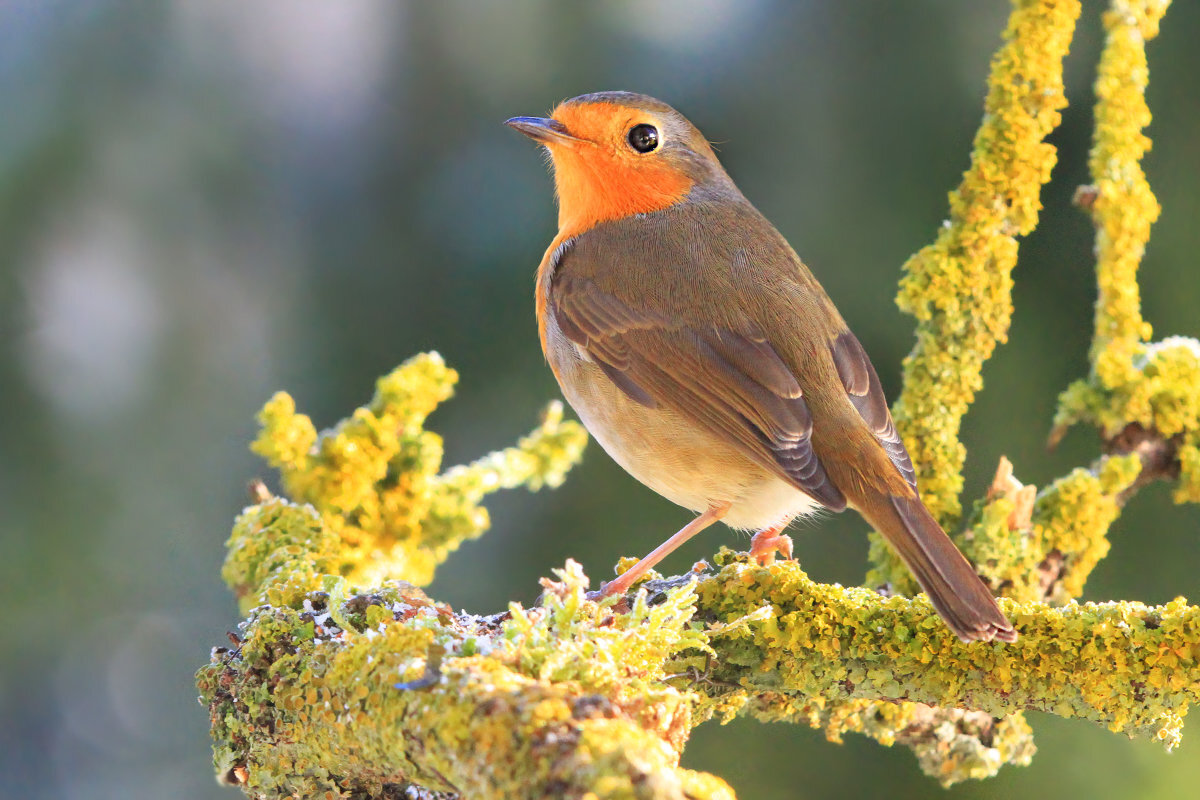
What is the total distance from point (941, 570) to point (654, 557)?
67cm

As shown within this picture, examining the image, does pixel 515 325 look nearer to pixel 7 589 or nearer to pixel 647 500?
pixel 647 500

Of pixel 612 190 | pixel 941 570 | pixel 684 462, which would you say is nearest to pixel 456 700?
pixel 941 570

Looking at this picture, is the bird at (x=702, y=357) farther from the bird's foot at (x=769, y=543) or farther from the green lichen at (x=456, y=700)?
the green lichen at (x=456, y=700)

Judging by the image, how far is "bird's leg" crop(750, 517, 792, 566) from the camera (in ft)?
10.3

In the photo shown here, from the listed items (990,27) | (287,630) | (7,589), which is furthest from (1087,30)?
(7,589)

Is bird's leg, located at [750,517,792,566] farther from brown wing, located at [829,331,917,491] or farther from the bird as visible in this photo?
brown wing, located at [829,331,917,491]

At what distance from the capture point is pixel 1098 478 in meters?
3.29

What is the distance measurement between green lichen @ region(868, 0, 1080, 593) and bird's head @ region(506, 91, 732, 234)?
70cm

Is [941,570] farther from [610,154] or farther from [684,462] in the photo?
[610,154]

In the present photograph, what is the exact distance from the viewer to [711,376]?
2.86 m

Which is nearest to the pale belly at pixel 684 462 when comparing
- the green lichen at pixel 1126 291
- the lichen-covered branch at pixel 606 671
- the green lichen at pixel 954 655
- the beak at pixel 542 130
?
the lichen-covered branch at pixel 606 671

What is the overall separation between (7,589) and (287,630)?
245 cm

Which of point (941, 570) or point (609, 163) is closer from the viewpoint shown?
point (941, 570)

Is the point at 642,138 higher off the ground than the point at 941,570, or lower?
higher
